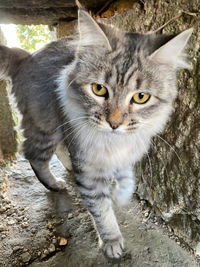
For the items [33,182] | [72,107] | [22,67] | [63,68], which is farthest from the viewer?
[33,182]

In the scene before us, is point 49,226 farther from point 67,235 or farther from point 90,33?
point 90,33

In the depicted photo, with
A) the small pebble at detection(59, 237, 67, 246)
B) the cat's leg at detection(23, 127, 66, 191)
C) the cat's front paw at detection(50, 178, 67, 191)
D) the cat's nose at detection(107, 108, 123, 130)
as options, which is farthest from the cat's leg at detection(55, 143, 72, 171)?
the cat's nose at detection(107, 108, 123, 130)

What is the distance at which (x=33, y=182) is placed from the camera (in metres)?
1.76

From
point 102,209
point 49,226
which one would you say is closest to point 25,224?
point 49,226

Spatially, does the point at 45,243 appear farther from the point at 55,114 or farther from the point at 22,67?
the point at 22,67

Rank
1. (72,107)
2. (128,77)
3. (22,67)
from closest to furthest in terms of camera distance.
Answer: (128,77) < (72,107) < (22,67)

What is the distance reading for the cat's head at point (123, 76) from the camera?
2.86 feet

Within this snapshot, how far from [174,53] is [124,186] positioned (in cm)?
84

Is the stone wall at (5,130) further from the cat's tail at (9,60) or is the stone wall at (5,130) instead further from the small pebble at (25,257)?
the small pebble at (25,257)

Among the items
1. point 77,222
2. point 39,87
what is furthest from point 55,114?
point 77,222

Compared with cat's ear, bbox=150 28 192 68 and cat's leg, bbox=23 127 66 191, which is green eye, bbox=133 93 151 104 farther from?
cat's leg, bbox=23 127 66 191

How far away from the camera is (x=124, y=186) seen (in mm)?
1422

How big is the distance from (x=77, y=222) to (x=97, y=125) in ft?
2.38

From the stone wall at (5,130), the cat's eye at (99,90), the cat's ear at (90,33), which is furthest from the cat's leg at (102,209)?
the stone wall at (5,130)
